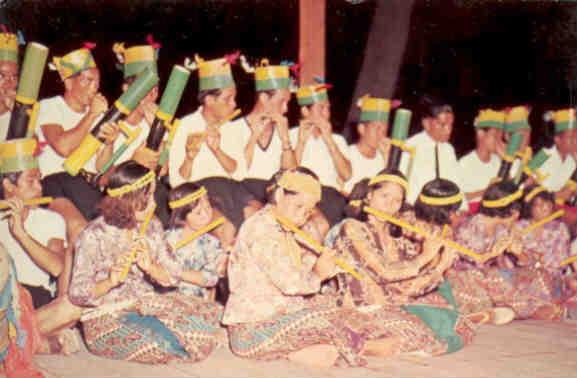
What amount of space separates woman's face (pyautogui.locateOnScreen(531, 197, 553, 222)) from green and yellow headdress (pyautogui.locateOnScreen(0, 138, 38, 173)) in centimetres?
370

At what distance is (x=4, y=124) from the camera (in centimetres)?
393

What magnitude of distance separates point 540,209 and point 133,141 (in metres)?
3.16

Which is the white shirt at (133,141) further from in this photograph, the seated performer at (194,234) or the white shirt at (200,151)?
the seated performer at (194,234)

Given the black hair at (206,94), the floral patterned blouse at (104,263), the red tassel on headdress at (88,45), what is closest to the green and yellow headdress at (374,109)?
the black hair at (206,94)

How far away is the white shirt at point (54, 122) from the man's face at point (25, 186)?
0.24 m

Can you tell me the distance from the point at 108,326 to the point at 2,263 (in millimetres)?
620

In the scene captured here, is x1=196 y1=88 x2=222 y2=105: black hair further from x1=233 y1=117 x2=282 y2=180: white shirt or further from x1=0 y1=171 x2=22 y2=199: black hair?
x1=0 y1=171 x2=22 y2=199: black hair

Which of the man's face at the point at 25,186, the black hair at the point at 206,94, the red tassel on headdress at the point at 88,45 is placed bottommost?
the man's face at the point at 25,186

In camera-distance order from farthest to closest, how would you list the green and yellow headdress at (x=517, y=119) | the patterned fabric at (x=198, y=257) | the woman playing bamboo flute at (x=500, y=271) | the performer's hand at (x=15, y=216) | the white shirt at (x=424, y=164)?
the green and yellow headdress at (x=517, y=119) → the white shirt at (x=424, y=164) → the woman playing bamboo flute at (x=500, y=271) → the patterned fabric at (x=198, y=257) → the performer's hand at (x=15, y=216)

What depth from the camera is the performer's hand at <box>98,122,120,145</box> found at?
4.18 meters

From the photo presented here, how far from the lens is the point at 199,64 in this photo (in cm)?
453

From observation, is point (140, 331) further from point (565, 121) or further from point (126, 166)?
point (565, 121)

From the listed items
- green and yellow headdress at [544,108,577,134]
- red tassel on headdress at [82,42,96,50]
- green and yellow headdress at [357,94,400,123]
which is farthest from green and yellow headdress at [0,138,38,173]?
green and yellow headdress at [544,108,577,134]

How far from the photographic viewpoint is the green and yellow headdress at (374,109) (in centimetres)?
533
